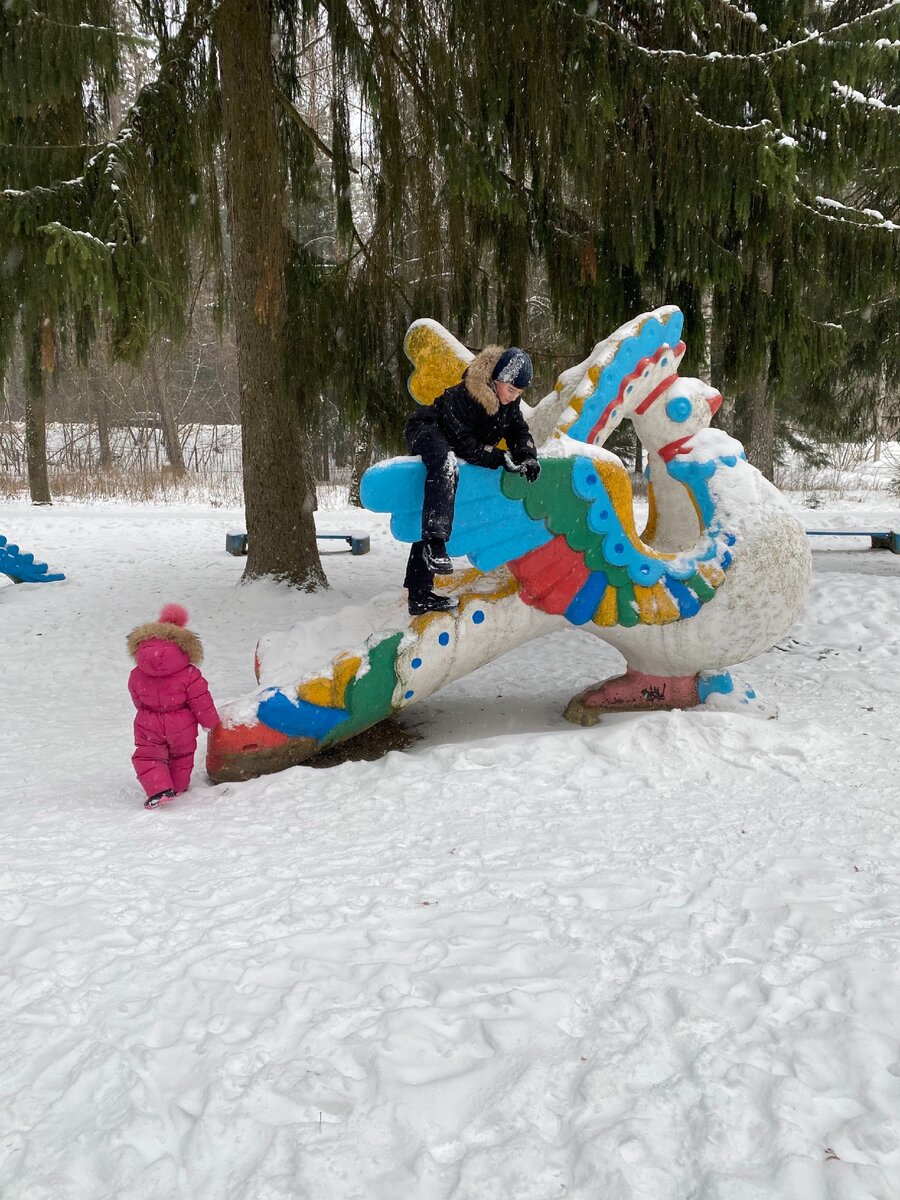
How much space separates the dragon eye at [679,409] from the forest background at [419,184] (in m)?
2.25

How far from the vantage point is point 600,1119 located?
6.80ft

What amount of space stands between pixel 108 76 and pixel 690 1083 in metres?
8.21

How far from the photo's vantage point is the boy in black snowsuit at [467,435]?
4.57m

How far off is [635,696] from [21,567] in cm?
701

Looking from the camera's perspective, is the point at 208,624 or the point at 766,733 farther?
the point at 208,624

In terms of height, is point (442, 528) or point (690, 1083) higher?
point (442, 528)

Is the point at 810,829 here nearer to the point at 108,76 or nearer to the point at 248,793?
the point at 248,793

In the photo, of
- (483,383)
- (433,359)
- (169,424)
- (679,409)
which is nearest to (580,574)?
(483,383)

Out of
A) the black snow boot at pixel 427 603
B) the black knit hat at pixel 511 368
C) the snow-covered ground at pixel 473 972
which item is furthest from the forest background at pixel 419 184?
the snow-covered ground at pixel 473 972

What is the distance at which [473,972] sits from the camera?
8.74ft

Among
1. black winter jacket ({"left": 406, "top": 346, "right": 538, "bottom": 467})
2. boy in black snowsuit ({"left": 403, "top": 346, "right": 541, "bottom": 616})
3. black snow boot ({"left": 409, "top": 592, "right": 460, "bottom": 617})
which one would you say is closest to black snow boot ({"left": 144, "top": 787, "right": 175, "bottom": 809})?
black snow boot ({"left": 409, "top": 592, "right": 460, "bottom": 617})

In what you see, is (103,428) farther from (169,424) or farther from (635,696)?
(635,696)

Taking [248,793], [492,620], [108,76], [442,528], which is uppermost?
[108,76]

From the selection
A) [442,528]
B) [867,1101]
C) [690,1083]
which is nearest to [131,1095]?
[690,1083]
